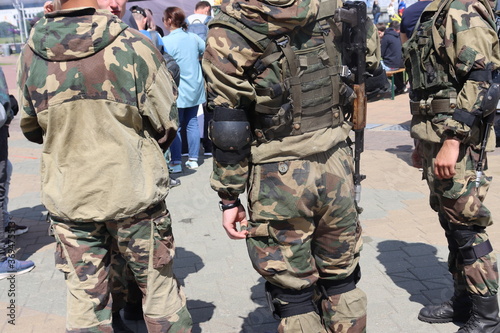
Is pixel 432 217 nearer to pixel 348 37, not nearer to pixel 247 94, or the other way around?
pixel 348 37

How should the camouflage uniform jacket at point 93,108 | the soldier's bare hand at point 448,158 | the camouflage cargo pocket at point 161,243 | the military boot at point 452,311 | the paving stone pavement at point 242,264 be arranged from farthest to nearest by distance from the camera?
the paving stone pavement at point 242,264, the military boot at point 452,311, the soldier's bare hand at point 448,158, the camouflage cargo pocket at point 161,243, the camouflage uniform jacket at point 93,108

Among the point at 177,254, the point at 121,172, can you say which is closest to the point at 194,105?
the point at 177,254

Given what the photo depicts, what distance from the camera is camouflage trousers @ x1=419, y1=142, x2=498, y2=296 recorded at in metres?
3.33

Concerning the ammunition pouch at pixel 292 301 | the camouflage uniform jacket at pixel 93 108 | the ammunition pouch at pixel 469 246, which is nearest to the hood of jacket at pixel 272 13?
the camouflage uniform jacket at pixel 93 108

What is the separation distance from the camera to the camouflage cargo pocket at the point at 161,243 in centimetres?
296

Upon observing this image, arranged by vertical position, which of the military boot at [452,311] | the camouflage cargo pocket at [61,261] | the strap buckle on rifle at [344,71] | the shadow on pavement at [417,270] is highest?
the strap buckle on rifle at [344,71]

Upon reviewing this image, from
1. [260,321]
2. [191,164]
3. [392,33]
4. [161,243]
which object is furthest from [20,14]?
[161,243]

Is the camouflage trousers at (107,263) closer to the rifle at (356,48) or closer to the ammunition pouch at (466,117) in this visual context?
the rifle at (356,48)

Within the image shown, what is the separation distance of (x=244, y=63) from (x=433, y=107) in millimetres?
1329

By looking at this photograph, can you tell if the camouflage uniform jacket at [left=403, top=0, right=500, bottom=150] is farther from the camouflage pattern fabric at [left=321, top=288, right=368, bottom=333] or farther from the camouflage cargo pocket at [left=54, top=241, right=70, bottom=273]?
the camouflage cargo pocket at [left=54, top=241, right=70, bottom=273]

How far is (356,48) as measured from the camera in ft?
9.52

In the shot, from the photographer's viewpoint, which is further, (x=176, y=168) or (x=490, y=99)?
(x=176, y=168)

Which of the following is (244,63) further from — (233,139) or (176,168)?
(176,168)

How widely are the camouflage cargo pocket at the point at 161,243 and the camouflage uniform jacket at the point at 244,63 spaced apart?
0.40m
